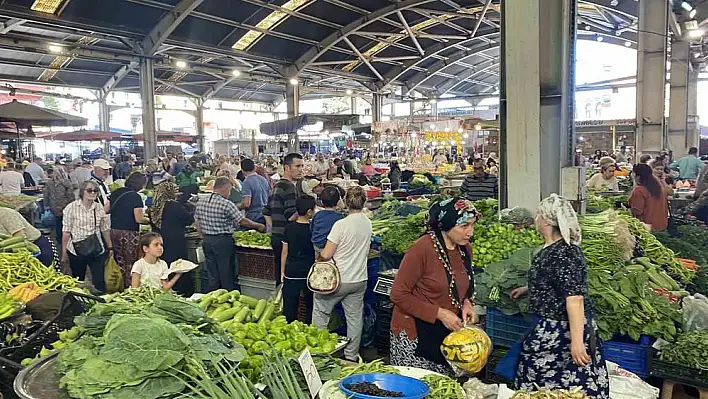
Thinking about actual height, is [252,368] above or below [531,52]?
below

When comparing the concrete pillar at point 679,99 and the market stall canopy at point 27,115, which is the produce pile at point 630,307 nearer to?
the market stall canopy at point 27,115

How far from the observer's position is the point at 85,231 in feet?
21.2

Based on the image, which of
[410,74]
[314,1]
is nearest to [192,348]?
[314,1]

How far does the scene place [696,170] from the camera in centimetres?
1321

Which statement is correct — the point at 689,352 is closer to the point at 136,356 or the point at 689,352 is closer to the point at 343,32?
the point at 136,356

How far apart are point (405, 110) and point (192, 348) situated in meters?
41.1

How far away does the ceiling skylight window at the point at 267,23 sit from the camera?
18.3 m

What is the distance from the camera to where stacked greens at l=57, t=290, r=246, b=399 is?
1.98 metres

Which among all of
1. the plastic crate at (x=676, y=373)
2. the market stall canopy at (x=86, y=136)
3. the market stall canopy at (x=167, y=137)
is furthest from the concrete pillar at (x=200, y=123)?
the plastic crate at (x=676, y=373)

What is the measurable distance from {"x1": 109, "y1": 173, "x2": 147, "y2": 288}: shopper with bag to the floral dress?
16.8ft

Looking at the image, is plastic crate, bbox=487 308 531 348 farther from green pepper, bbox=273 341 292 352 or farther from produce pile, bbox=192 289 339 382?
green pepper, bbox=273 341 292 352

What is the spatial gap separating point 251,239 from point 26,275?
8.98ft

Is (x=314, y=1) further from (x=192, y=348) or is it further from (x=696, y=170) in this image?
(x=192, y=348)

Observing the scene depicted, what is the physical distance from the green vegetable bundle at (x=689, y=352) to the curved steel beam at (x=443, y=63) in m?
25.4
